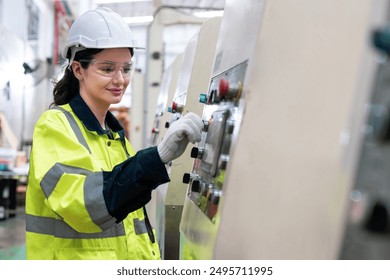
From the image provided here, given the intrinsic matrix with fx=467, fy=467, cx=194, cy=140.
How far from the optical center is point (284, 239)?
0.74 m

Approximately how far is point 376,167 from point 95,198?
72 centimetres

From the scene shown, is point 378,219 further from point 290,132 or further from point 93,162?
point 93,162

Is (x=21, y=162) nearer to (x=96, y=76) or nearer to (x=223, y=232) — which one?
(x=96, y=76)

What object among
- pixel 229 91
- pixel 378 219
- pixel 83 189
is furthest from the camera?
pixel 83 189

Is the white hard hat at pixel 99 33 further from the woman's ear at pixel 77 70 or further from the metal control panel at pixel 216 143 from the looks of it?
the metal control panel at pixel 216 143

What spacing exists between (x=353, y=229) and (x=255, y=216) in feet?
0.91

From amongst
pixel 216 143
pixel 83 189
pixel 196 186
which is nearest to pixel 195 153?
pixel 196 186

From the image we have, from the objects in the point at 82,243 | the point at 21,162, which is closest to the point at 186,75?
the point at 82,243

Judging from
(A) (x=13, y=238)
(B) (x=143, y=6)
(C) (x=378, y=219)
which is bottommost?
(A) (x=13, y=238)

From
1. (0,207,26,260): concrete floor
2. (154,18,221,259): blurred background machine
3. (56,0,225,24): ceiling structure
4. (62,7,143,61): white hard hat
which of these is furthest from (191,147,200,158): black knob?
(56,0,225,24): ceiling structure

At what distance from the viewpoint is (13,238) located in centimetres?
448

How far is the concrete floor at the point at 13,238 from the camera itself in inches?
151

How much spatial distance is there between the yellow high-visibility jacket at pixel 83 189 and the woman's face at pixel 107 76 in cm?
5

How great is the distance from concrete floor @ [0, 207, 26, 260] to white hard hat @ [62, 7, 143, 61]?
101 inches
